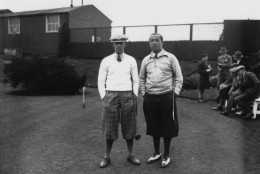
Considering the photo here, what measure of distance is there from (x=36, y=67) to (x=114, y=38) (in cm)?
985

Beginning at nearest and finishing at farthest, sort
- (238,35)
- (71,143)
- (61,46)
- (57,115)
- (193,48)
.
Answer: (71,143) < (57,115) < (238,35) < (193,48) < (61,46)

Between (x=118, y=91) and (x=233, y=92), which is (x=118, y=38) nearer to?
(x=118, y=91)

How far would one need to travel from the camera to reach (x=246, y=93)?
349 inches

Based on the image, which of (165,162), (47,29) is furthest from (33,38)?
(165,162)

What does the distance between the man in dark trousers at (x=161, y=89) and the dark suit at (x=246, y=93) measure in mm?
4283

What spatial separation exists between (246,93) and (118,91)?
5035mm

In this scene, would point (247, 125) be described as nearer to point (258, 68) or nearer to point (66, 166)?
point (258, 68)

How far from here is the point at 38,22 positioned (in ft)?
93.3

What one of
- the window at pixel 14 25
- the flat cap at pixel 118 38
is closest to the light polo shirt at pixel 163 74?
the flat cap at pixel 118 38

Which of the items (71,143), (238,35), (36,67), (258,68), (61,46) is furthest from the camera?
(61,46)

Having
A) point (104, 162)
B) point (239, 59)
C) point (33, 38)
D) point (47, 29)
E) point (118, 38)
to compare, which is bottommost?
point (104, 162)

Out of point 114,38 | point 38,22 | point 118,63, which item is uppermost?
point 38,22

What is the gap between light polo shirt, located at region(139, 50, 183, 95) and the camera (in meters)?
5.01

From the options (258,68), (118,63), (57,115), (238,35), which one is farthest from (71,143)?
(238,35)
